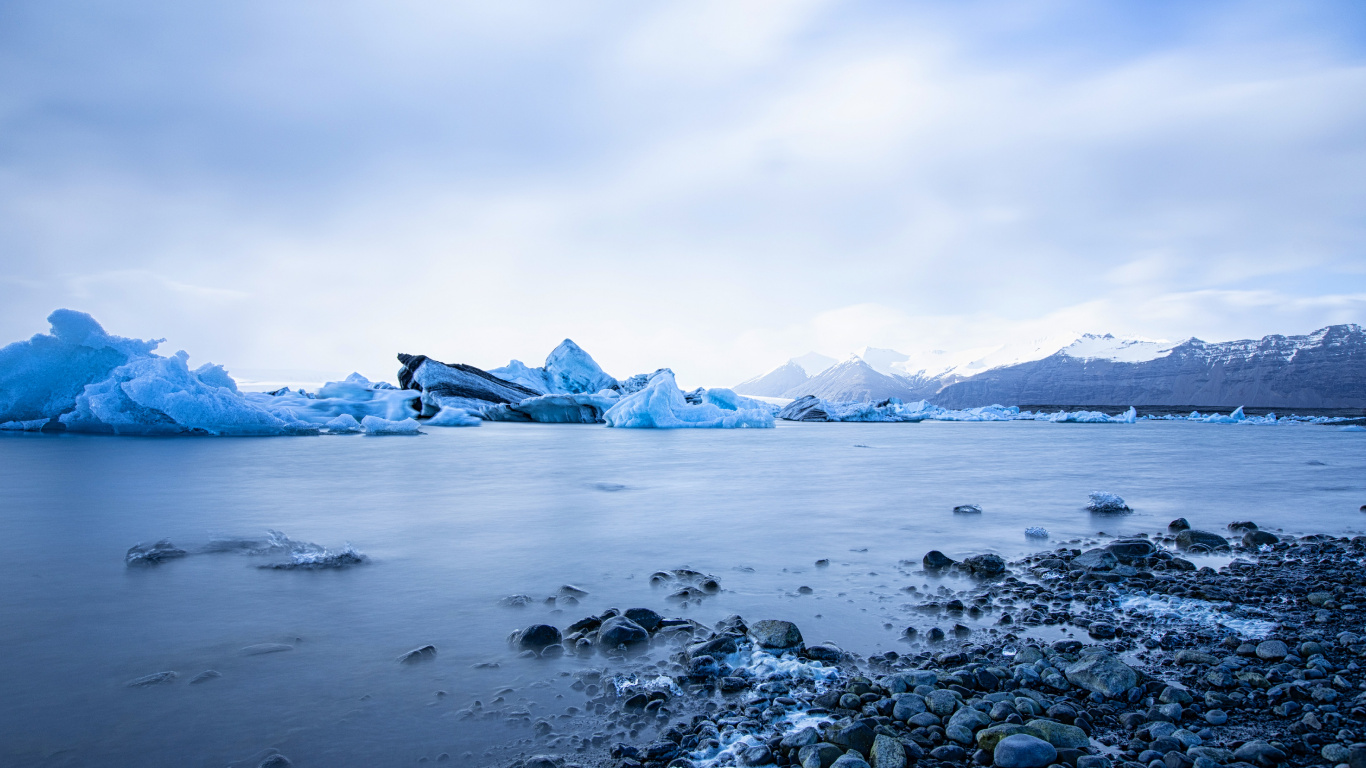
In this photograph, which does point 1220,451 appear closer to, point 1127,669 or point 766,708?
point 1127,669

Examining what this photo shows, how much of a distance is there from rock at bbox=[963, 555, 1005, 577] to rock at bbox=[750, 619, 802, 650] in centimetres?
178

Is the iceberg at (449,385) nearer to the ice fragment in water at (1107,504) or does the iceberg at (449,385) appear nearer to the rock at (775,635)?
the ice fragment in water at (1107,504)

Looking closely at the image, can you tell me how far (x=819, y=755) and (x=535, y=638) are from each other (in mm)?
1421

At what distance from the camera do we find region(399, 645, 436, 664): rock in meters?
2.55

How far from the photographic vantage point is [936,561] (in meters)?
4.12

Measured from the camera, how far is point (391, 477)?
29.3ft

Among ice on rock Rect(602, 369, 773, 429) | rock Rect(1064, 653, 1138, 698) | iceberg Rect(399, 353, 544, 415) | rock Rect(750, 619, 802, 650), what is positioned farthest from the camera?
iceberg Rect(399, 353, 544, 415)

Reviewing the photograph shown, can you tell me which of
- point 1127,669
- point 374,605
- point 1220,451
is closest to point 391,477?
point 374,605

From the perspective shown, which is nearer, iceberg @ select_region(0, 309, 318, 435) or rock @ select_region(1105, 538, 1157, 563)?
rock @ select_region(1105, 538, 1157, 563)

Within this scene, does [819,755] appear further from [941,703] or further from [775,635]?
[775,635]

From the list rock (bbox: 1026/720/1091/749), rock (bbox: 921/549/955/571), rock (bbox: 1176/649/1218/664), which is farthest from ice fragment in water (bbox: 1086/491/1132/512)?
rock (bbox: 1026/720/1091/749)

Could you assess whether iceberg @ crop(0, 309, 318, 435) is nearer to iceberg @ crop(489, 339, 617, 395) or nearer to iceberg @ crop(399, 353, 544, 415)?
iceberg @ crop(399, 353, 544, 415)

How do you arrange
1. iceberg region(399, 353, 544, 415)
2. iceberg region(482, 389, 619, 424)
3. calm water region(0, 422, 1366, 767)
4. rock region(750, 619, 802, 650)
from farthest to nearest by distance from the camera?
iceberg region(482, 389, 619, 424), iceberg region(399, 353, 544, 415), rock region(750, 619, 802, 650), calm water region(0, 422, 1366, 767)

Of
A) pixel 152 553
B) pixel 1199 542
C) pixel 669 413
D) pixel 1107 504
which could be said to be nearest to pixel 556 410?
pixel 669 413
